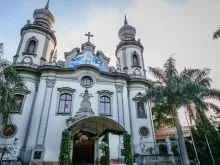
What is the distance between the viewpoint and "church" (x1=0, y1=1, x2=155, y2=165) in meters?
12.9

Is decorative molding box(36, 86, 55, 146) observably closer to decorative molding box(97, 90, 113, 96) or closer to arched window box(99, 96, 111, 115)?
decorative molding box(97, 90, 113, 96)

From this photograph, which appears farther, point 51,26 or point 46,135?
point 51,26

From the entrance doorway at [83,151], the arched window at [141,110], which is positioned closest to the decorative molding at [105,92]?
the arched window at [141,110]

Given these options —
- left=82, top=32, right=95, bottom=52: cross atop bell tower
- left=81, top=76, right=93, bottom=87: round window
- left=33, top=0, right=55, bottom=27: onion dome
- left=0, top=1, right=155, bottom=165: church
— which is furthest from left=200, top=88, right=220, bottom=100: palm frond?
left=33, top=0, right=55, bottom=27: onion dome

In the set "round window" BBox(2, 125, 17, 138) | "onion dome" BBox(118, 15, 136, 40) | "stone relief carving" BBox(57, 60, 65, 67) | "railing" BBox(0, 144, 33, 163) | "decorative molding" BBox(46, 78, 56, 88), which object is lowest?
"railing" BBox(0, 144, 33, 163)

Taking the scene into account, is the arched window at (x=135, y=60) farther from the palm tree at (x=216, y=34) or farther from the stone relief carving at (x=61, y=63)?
the palm tree at (x=216, y=34)

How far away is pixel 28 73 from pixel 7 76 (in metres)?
5.47

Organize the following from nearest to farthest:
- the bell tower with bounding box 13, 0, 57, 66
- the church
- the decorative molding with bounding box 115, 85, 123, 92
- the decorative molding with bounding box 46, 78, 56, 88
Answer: the church → the decorative molding with bounding box 46, 78, 56, 88 → the decorative molding with bounding box 115, 85, 123, 92 → the bell tower with bounding box 13, 0, 57, 66

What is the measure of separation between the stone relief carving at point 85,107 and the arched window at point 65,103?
1036mm

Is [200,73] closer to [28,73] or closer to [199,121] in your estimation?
[199,121]

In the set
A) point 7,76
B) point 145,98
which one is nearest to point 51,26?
point 7,76

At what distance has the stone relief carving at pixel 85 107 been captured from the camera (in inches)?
569

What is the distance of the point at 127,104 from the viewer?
1630 cm

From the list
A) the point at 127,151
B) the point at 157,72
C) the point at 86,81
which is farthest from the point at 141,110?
the point at 127,151
